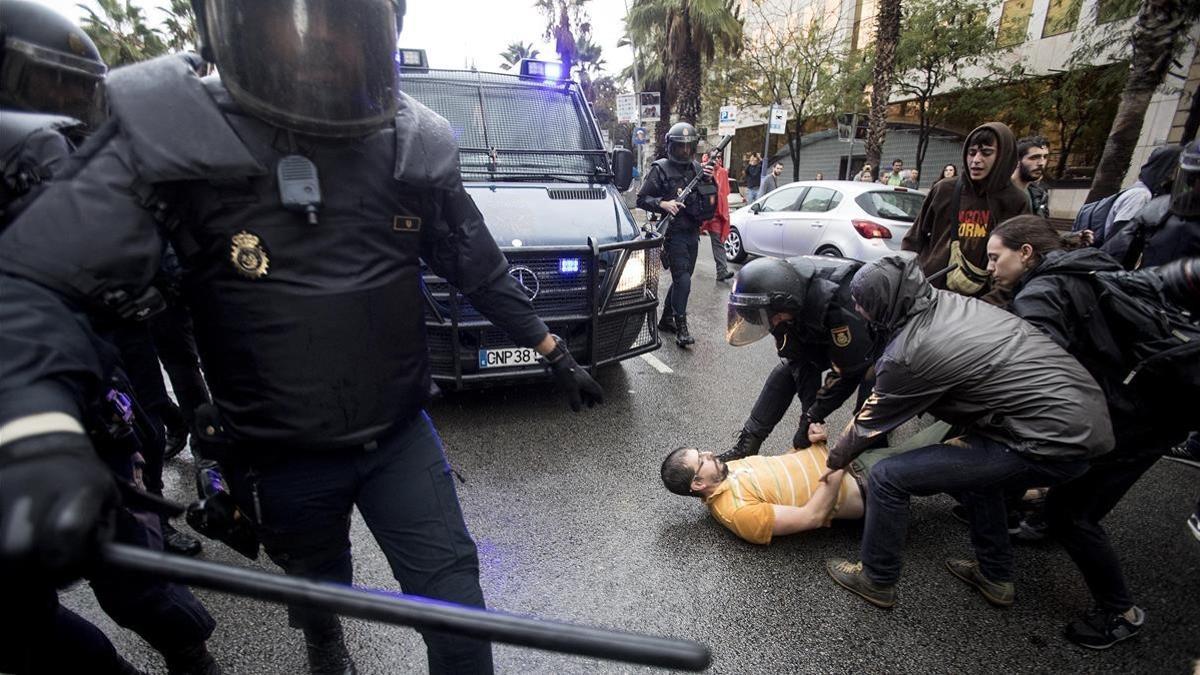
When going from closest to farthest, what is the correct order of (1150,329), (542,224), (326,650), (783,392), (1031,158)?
(326,650)
(1150,329)
(783,392)
(542,224)
(1031,158)

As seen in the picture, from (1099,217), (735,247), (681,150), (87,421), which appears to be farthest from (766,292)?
(735,247)

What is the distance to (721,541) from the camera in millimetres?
2795

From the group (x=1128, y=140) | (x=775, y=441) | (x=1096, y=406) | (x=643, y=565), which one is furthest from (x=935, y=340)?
(x=1128, y=140)

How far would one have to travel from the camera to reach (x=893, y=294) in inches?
85.7

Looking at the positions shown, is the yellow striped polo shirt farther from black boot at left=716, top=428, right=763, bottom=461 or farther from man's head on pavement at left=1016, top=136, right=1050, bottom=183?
man's head on pavement at left=1016, top=136, right=1050, bottom=183

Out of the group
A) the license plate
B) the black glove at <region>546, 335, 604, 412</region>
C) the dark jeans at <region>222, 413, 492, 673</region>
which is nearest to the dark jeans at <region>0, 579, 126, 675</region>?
the dark jeans at <region>222, 413, 492, 673</region>

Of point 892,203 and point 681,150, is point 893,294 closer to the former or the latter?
point 681,150

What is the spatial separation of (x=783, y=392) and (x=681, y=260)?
265cm

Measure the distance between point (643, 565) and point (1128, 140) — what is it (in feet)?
30.4

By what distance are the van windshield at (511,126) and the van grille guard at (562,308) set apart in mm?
1012

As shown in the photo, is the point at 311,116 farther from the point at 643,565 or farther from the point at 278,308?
the point at 643,565

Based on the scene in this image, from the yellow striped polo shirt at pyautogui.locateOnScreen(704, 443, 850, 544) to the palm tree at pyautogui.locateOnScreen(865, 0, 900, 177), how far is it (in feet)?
36.1

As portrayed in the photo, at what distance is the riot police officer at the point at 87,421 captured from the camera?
4.81ft

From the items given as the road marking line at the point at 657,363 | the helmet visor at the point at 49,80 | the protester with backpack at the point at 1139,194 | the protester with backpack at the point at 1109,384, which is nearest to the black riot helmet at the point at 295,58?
the helmet visor at the point at 49,80
